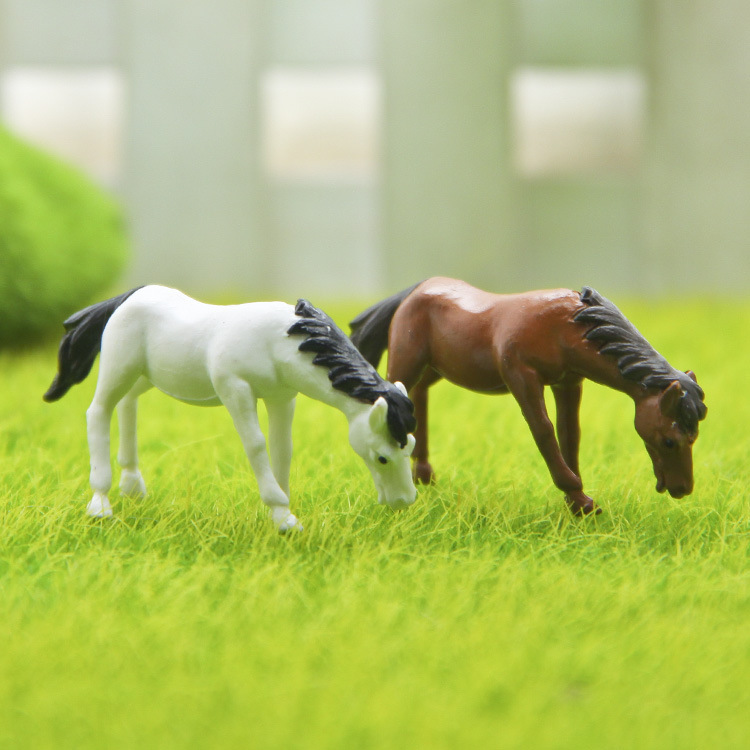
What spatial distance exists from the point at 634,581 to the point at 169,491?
51.0 inches

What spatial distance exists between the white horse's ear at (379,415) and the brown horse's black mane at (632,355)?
54 centimetres

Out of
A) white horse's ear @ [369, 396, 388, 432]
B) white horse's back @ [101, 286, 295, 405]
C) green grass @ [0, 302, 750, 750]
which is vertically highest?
white horse's back @ [101, 286, 295, 405]

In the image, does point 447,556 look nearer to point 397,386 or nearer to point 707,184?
point 397,386

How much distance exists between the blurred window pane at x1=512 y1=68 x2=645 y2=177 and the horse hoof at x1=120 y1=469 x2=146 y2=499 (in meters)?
5.97

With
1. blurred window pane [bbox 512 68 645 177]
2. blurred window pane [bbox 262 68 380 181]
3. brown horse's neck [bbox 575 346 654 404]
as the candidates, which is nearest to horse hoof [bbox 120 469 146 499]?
brown horse's neck [bbox 575 346 654 404]

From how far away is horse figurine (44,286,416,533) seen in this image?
2.06 m

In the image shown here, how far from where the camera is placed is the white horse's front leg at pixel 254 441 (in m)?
2.09

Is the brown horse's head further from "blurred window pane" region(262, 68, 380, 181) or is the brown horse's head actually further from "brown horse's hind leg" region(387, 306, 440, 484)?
"blurred window pane" region(262, 68, 380, 181)

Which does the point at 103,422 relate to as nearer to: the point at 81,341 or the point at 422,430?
the point at 81,341

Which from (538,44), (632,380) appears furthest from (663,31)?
(632,380)

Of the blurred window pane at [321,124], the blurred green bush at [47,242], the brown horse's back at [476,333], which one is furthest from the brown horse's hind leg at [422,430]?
the blurred window pane at [321,124]

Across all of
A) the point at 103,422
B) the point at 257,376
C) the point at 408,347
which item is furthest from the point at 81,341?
the point at 408,347

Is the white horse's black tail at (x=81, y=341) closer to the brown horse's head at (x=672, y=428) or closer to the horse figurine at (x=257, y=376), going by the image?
the horse figurine at (x=257, y=376)

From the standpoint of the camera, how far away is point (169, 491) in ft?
8.37
